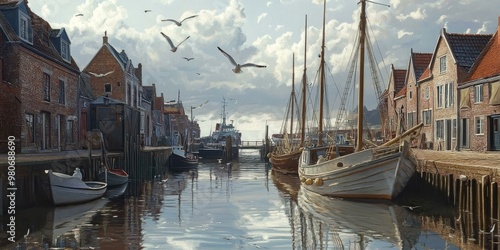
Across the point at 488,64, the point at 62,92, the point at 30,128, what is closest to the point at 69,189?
the point at 30,128

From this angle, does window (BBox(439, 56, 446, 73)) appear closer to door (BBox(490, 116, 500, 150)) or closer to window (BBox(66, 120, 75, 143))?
door (BBox(490, 116, 500, 150))

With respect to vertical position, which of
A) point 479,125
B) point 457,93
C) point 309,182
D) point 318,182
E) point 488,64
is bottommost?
point 309,182

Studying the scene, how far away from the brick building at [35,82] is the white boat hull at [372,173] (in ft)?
56.7

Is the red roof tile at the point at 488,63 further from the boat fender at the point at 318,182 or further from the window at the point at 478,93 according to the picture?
the boat fender at the point at 318,182

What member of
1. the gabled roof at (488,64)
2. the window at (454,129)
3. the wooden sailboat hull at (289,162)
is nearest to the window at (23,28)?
the wooden sailboat hull at (289,162)

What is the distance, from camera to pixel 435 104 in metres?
47.1

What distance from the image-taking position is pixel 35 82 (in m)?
33.2

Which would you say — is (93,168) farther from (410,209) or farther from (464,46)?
(464,46)

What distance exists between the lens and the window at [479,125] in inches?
1496

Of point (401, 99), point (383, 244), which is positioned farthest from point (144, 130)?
point (383, 244)

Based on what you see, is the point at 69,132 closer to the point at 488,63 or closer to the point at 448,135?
the point at 448,135

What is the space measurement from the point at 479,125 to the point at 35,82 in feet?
99.3

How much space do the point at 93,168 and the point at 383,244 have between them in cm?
2047

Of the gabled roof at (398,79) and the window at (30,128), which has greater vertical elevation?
the gabled roof at (398,79)
